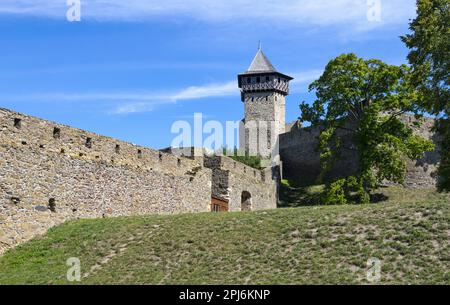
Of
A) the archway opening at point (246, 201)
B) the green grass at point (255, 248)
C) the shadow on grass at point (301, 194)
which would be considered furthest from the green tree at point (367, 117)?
the green grass at point (255, 248)

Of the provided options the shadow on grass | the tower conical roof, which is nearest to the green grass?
the shadow on grass

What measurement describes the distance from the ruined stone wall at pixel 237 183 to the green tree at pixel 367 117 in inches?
156

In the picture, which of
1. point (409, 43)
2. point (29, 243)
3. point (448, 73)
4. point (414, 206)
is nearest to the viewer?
point (414, 206)

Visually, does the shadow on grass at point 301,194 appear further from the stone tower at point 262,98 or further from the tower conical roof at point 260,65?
the tower conical roof at point 260,65

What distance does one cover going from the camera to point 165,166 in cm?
2639

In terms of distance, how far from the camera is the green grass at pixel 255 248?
1410cm

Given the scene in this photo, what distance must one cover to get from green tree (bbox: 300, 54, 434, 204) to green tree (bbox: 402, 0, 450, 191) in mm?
9670

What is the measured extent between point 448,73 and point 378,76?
13.0 meters

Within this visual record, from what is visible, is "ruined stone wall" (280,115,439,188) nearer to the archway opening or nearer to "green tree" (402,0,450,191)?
the archway opening

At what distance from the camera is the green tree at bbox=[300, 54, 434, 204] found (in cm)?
3231

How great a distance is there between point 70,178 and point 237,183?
12.5 m

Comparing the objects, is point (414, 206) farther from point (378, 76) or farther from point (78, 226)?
point (378, 76)

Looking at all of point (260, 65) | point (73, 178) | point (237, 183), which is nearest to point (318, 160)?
point (237, 183)
